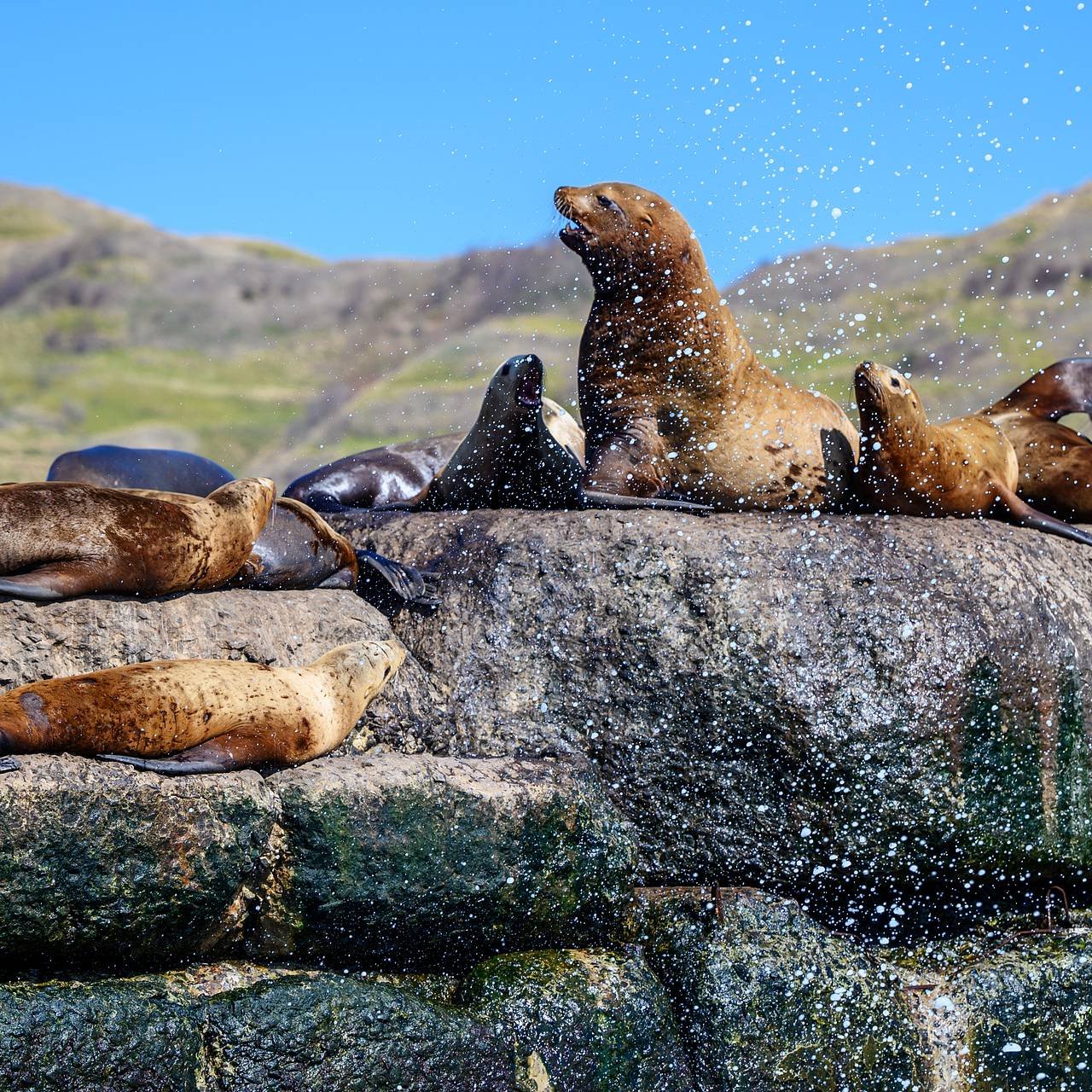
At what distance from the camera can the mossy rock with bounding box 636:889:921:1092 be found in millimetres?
4418

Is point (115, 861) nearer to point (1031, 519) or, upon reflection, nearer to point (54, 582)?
point (54, 582)

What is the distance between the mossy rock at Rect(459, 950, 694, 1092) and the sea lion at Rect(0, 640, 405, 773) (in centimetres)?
100

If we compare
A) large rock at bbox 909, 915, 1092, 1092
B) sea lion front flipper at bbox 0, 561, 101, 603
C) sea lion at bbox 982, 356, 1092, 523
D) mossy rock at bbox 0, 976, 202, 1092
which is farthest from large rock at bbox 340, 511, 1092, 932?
mossy rock at bbox 0, 976, 202, 1092

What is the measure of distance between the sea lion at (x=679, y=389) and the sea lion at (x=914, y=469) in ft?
0.86

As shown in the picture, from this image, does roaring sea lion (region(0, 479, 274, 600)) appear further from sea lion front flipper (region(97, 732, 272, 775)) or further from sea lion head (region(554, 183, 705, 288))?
sea lion head (region(554, 183, 705, 288))

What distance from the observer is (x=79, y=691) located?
3.97 meters

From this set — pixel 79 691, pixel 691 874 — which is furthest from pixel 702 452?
pixel 79 691

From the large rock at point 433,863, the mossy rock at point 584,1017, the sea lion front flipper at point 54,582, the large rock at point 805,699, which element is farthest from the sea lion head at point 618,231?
the mossy rock at point 584,1017

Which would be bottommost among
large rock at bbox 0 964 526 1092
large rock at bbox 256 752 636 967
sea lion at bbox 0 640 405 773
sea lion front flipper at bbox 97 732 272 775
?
large rock at bbox 0 964 526 1092

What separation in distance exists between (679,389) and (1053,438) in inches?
77.7

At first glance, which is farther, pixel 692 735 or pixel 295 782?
pixel 692 735

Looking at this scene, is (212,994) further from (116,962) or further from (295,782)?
(295,782)

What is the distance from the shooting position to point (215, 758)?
13.5ft

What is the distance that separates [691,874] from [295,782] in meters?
1.60
